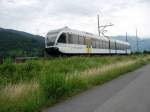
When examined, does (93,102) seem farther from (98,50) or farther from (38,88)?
(98,50)

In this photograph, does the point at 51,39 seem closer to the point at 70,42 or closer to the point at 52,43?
the point at 52,43

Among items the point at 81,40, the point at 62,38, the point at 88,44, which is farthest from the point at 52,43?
the point at 88,44

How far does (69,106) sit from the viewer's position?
921 centimetres

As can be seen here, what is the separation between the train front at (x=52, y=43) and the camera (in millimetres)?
31578

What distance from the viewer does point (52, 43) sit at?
32375 millimetres

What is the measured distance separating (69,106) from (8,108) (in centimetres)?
193

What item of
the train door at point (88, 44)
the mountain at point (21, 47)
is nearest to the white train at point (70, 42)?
the train door at point (88, 44)

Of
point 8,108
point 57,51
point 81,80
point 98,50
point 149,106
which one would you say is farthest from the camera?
point 98,50

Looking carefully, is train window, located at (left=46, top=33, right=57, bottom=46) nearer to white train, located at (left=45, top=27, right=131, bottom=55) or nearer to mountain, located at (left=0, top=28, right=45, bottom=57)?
white train, located at (left=45, top=27, right=131, bottom=55)

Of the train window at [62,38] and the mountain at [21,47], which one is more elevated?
the train window at [62,38]

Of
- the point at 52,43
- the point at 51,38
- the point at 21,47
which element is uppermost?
the point at 51,38

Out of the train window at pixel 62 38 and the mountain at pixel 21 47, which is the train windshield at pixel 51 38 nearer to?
the train window at pixel 62 38

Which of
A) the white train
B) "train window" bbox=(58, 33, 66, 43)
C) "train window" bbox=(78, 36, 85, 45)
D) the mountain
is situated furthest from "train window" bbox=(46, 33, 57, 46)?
the mountain

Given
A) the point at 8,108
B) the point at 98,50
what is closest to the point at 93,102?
the point at 8,108
